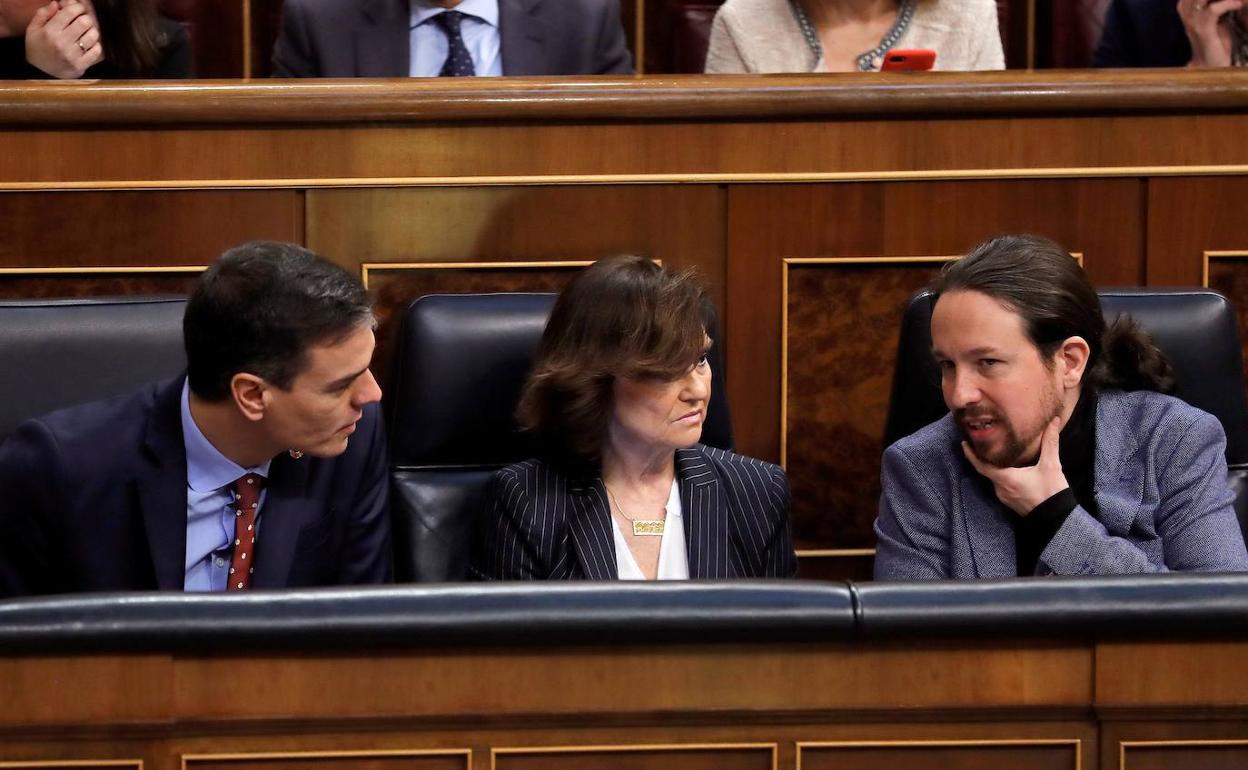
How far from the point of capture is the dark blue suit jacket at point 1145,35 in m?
2.33

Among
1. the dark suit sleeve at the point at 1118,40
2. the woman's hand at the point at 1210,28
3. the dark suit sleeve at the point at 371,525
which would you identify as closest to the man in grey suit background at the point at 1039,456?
the dark suit sleeve at the point at 371,525

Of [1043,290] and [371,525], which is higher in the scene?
[1043,290]

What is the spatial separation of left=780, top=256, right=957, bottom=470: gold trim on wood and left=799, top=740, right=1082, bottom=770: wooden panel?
A: 90 centimetres

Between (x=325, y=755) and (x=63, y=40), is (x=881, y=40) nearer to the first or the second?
(x=63, y=40)

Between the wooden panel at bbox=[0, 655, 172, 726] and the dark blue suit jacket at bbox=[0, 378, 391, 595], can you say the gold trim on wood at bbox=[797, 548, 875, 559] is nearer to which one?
the dark blue suit jacket at bbox=[0, 378, 391, 595]

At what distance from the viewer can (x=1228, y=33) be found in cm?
226

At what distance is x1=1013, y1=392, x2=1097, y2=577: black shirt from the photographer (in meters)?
1.42

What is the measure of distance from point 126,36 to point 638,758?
1.46 meters

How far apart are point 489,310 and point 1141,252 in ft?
2.42

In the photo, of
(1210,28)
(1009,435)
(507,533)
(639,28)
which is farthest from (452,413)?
(639,28)

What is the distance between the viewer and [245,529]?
1427 millimetres

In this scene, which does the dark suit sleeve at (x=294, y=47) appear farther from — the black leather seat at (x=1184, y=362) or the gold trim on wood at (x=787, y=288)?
the black leather seat at (x=1184, y=362)

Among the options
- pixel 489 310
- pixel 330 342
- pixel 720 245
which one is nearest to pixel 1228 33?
pixel 720 245

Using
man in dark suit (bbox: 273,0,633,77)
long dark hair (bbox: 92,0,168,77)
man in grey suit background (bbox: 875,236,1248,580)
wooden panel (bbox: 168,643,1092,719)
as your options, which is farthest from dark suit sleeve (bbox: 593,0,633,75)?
wooden panel (bbox: 168,643,1092,719)
